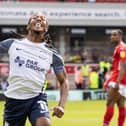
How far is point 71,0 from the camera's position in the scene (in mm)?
36281

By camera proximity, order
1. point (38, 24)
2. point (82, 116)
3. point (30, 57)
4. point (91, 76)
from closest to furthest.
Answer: point (38, 24), point (30, 57), point (82, 116), point (91, 76)

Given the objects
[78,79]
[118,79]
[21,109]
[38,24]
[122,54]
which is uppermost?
[38,24]

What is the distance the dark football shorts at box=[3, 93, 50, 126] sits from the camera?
7.20 meters

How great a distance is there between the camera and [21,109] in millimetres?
7219

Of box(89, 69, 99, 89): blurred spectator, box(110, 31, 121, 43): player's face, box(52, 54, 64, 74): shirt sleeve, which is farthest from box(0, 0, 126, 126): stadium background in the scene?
box(52, 54, 64, 74): shirt sleeve

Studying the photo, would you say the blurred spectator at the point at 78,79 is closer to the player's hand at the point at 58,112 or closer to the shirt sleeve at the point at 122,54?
the shirt sleeve at the point at 122,54

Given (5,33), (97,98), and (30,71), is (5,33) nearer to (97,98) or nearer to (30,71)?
(97,98)

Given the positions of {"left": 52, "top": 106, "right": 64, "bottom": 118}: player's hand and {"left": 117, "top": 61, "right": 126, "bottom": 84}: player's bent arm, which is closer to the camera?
{"left": 52, "top": 106, "right": 64, "bottom": 118}: player's hand

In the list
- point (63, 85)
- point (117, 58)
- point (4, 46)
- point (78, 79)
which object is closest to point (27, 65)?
point (4, 46)

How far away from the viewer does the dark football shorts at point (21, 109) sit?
23.6ft

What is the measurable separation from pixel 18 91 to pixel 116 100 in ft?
16.8

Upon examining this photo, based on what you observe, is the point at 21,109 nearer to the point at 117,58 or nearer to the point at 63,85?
the point at 63,85

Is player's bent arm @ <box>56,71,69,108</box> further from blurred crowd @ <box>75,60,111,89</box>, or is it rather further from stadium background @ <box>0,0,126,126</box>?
stadium background @ <box>0,0,126,126</box>

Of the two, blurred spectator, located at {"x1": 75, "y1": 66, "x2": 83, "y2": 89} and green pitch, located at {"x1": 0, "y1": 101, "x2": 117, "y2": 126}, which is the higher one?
green pitch, located at {"x1": 0, "y1": 101, "x2": 117, "y2": 126}
